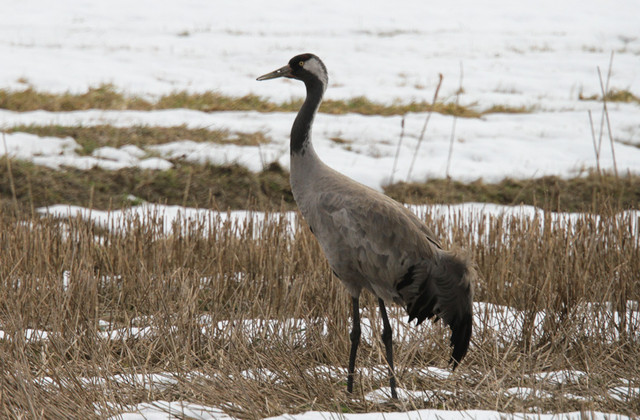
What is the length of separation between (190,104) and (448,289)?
806 centimetres

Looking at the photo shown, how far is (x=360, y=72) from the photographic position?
14688 millimetres

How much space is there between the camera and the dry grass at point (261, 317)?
10.3 feet

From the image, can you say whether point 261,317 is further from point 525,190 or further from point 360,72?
point 360,72

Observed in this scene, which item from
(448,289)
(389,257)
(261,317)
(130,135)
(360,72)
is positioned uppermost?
(360,72)

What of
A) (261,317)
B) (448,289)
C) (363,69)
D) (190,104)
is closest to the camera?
(448,289)

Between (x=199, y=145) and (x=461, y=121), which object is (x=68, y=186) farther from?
(x=461, y=121)

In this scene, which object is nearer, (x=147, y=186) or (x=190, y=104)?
(x=147, y=186)

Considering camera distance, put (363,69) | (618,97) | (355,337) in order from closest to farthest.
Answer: (355,337) → (618,97) → (363,69)

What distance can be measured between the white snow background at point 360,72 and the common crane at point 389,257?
0.50m

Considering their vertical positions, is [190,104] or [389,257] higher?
[190,104]

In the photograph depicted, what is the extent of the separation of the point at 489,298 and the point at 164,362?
7.31 ft

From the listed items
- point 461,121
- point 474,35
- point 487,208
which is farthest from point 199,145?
point 474,35

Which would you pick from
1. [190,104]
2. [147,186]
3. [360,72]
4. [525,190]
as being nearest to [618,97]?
[360,72]

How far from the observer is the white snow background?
8.59 metres
